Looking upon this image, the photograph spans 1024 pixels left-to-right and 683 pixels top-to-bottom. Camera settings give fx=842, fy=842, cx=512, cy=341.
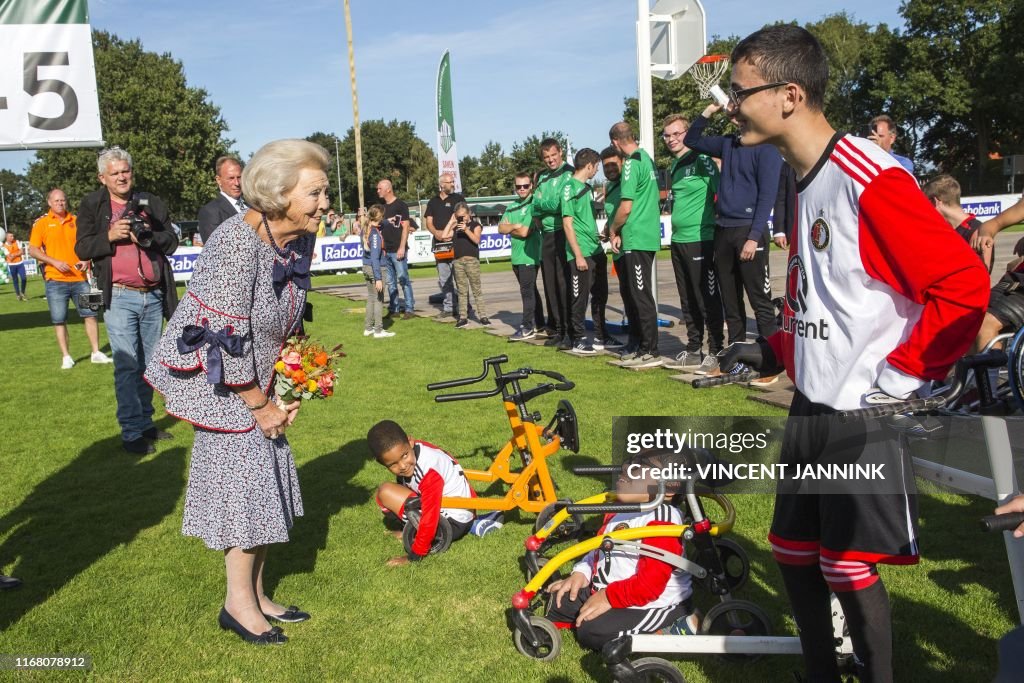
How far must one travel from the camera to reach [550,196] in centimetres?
1024

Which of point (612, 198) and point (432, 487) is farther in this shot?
point (612, 198)

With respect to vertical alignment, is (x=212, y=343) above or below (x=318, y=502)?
above

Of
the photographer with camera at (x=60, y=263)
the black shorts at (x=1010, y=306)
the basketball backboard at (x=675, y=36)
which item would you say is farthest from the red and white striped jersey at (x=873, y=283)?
the photographer with camera at (x=60, y=263)

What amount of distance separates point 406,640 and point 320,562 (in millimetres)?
1102

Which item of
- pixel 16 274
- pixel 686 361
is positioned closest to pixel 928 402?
pixel 686 361

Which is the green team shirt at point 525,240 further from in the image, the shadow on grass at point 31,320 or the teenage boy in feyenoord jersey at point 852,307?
the teenage boy in feyenoord jersey at point 852,307

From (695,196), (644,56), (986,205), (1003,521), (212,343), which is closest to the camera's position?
(1003,521)

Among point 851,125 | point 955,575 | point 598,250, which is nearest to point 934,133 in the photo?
point 851,125

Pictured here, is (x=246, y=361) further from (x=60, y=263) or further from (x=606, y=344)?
(x=60, y=263)

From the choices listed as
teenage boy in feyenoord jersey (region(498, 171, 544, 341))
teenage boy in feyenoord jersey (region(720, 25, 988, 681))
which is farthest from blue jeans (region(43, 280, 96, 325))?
teenage boy in feyenoord jersey (region(720, 25, 988, 681))

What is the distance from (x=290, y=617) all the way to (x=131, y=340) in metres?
3.58

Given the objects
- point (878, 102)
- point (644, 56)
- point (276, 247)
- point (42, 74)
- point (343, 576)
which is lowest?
point (343, 576)

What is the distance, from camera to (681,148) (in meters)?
8.44

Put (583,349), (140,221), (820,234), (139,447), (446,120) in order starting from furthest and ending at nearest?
(446,120)
(583,349)
(139,447)
(140,221)
(820,234)
